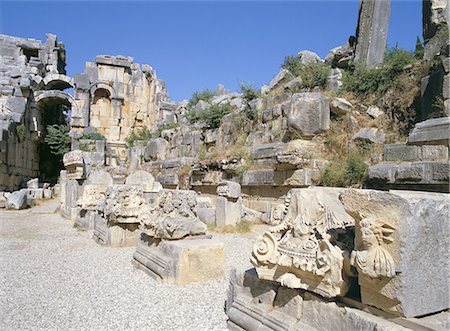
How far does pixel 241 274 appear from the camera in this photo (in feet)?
9.75

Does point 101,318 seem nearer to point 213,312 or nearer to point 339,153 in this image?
point 213,312

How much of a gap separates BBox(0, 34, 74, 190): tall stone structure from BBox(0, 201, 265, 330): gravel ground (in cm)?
1106

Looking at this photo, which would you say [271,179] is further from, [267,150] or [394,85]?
[394,85]

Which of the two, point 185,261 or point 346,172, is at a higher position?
point 346,172

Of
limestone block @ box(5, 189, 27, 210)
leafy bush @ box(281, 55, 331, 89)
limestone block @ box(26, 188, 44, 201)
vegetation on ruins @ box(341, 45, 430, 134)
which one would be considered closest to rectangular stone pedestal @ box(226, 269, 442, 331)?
vegetation on ruins @ box(341, 45, 430, 134)

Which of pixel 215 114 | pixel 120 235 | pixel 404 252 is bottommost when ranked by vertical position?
pixel 120 235

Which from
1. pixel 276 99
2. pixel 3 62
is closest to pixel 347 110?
pixel 276 99

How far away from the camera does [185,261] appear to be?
13.6 feet

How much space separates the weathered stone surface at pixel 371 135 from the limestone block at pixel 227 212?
9.89ft

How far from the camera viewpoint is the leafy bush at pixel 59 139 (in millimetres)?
18750

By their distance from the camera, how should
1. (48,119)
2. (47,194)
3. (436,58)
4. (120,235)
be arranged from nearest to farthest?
(120,235) < (436,58) < (47,194) < (48,119)

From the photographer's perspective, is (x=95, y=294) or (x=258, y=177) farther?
(x=258, y=177)

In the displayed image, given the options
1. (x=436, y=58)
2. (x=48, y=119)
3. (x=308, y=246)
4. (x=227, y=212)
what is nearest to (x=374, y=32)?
(x=436, y=58)

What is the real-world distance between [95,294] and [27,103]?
16.8 meters
